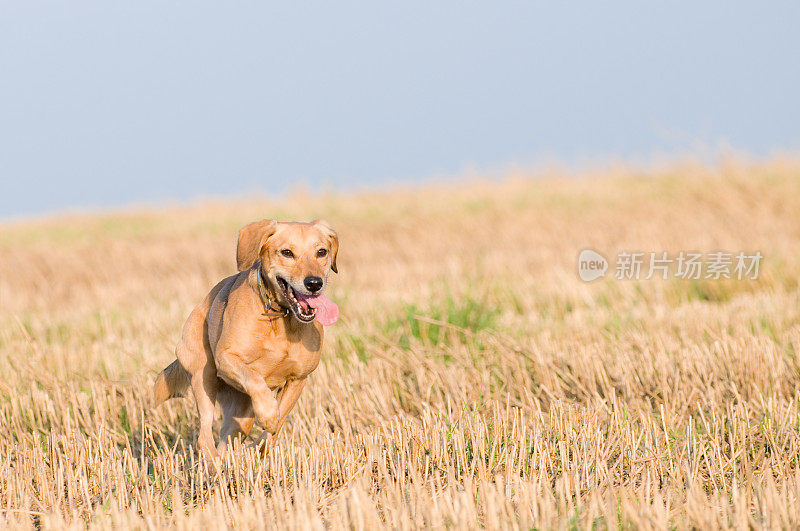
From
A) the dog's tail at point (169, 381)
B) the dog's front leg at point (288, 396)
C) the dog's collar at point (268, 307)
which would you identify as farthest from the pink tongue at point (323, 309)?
the dog's tail at point (169, 381)

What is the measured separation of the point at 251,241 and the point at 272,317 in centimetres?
32

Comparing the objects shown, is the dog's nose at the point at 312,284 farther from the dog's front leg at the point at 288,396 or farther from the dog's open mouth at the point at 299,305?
the dog's front leg at the point at 288,396

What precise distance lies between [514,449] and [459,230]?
10771 millimetres

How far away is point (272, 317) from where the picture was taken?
11.2 feet

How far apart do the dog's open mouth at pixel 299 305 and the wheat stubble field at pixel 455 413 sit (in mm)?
622

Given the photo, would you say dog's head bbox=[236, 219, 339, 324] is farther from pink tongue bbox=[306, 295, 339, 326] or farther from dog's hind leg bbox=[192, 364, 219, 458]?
dog's hind leg bbox=[192, 364, 219, 458]

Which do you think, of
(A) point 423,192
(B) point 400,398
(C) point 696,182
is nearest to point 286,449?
(B) point 400,398

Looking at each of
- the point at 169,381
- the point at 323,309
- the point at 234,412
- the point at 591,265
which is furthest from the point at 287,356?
the point at 591,265

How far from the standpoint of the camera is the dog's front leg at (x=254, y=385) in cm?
321

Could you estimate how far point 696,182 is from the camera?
1532cm

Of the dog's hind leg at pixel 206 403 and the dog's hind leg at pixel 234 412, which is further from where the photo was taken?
the dog's hind leg at pixel 234 412

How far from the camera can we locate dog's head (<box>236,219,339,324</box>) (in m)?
3.26

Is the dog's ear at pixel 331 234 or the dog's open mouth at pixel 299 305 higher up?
the dog's ear at pixel 331 234

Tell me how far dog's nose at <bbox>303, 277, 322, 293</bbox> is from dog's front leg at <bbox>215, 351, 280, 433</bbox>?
0.41 metres
